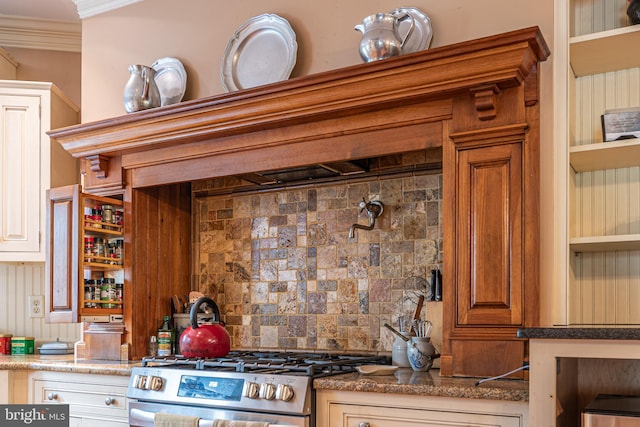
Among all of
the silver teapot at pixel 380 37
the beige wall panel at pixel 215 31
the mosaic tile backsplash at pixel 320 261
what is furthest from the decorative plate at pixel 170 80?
the silver teapot at pixel 380 37

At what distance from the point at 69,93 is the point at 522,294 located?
345 cm

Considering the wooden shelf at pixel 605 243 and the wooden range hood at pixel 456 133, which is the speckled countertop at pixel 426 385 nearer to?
the wooden range hood at pixel 456 133

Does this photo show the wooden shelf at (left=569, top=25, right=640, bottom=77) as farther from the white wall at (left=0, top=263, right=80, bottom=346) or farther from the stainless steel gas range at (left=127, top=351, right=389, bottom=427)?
the white wall at (left=0, top=263, right=80, bottom=346)

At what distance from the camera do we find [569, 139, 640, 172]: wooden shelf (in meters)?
2.37

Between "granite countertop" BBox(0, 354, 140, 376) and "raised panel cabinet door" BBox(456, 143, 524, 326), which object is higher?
"raised panel cabinet door" BBox(456, 143, 524, 326)

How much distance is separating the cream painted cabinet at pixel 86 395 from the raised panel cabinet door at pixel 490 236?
61.1 inches

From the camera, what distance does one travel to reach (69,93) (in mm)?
4809

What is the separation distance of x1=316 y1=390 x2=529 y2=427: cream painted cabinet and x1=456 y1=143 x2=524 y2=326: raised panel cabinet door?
36cm

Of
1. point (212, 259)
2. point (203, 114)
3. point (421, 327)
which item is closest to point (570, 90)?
point (421, 327)

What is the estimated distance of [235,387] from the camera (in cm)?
273

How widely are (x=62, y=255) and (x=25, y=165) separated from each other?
1.03 m

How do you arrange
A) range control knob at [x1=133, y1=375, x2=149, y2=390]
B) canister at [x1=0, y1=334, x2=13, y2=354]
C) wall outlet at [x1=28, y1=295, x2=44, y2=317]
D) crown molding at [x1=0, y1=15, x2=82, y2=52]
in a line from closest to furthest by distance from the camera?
range control knob at [x1=133, y1=375, x2=149, y2=390] < canister at [x1=0, y1=334, x2=13, y2=354] < wall outlet at [x1=28, y1=295, x2=44, y2=317] < crown molding at [x1=0, y1=15, x2=82, y2=52]

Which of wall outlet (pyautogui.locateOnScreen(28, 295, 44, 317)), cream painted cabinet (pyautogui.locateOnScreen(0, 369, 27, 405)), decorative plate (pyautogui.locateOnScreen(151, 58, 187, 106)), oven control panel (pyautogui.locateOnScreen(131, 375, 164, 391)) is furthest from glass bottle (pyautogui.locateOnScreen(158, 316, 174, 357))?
wall outlet (pyautogui.locateOnScreen(28, 295, 44, 317))

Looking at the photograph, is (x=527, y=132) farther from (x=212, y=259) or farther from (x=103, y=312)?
(x=103, y=312)
